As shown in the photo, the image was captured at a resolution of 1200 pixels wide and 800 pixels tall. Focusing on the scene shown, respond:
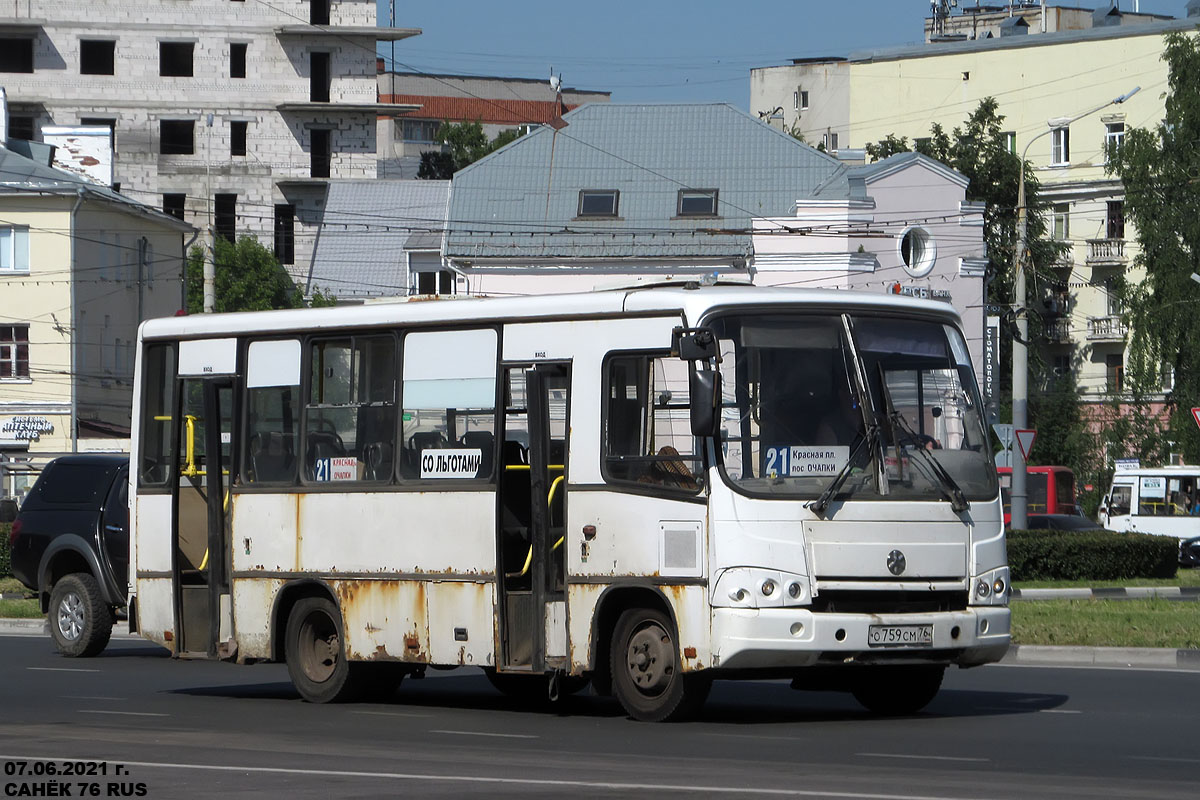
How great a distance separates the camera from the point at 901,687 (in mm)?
14461

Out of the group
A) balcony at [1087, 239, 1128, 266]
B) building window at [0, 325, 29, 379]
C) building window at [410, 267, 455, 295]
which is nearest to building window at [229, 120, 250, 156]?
building window at [410, 267, 455, 295]

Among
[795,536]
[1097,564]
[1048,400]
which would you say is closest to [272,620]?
[795,536]

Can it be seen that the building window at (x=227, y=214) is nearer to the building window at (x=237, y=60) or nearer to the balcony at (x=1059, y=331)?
the building window at (x=237, y=60)

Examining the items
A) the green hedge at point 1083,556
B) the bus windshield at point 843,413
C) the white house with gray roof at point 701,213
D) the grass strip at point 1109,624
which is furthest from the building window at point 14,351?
the bus windshield at point 843,413

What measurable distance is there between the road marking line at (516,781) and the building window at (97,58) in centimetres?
8657

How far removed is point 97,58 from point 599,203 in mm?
41698

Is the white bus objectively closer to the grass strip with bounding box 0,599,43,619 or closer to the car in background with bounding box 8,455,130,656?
the car in background with bounding box 8,455,130,656

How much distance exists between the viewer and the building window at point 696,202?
198 ft

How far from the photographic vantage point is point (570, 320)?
14.2 meters

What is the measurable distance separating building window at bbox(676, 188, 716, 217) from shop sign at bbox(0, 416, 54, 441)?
66.3 ft

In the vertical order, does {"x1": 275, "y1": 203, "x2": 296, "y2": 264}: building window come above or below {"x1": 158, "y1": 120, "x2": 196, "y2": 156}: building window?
below

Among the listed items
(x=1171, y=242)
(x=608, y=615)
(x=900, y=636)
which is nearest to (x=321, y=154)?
(x=1171, y=242)

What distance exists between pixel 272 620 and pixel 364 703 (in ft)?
3.03

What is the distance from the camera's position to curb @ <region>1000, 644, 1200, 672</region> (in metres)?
19.0
